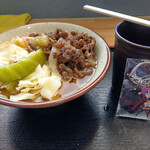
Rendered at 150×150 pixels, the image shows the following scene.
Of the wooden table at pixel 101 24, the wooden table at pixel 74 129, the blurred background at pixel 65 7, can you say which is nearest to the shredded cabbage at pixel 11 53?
the wooden table at pixel 74 129

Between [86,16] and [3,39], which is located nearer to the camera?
[3,39]

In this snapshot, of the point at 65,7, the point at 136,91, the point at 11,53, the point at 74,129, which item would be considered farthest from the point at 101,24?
the point at 74,129

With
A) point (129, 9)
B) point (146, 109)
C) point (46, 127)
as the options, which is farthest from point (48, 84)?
point (129, 9)

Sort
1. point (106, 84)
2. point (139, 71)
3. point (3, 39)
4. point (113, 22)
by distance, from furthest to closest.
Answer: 1. point (113, 22)
2. point (3, 39)
3. point (106, 84)
4. point (139, 71)

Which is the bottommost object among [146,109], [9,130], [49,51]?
[9,130]

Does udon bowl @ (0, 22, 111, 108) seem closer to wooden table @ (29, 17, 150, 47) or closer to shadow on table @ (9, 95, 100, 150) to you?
shadow on table @ (9, 95, 100, 150)

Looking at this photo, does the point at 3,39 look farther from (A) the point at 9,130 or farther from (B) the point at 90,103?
(B) the point at 90,103

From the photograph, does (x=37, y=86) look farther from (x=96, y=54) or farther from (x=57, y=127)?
(x=96, y=54)

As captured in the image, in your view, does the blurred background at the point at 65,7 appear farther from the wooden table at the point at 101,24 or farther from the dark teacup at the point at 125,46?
the dark teacup at the point at 125,46
